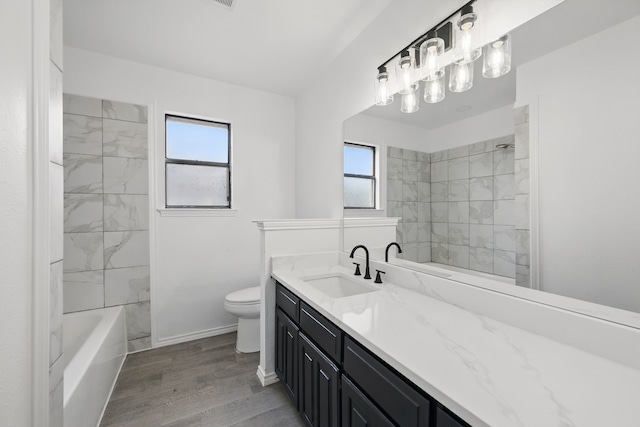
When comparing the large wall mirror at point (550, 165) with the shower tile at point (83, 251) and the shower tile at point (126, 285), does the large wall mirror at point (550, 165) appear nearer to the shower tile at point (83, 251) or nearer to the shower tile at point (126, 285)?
the shower tile at point (126, 285)

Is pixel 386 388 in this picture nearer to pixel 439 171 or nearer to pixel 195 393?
pixel 439 171

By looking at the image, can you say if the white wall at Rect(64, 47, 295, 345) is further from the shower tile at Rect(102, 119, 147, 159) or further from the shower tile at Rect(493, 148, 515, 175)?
the shower tile at Rect(493, 148, 515, 175)

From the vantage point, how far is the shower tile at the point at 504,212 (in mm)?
1146

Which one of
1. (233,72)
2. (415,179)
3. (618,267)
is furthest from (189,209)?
(618,267)

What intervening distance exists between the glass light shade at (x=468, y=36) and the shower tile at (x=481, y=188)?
0.59 m

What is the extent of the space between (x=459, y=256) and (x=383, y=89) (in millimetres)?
1179

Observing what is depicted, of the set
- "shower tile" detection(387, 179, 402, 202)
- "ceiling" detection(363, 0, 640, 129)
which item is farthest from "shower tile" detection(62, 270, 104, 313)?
"ceiling" detection(363, 0, 640, 129)

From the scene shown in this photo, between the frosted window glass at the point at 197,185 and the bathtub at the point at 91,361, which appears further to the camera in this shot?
the frosted window glass at the point at 197,185

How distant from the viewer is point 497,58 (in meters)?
1.17

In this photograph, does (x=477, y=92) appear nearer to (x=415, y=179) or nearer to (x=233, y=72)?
(x=415, y=179)

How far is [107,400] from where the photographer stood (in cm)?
179

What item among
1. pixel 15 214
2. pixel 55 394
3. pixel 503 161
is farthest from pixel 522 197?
pixel 55 394

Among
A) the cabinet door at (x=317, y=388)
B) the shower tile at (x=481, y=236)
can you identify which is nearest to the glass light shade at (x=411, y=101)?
the shower tile at (x=481, y=236)

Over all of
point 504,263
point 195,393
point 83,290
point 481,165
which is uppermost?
point 481,165
